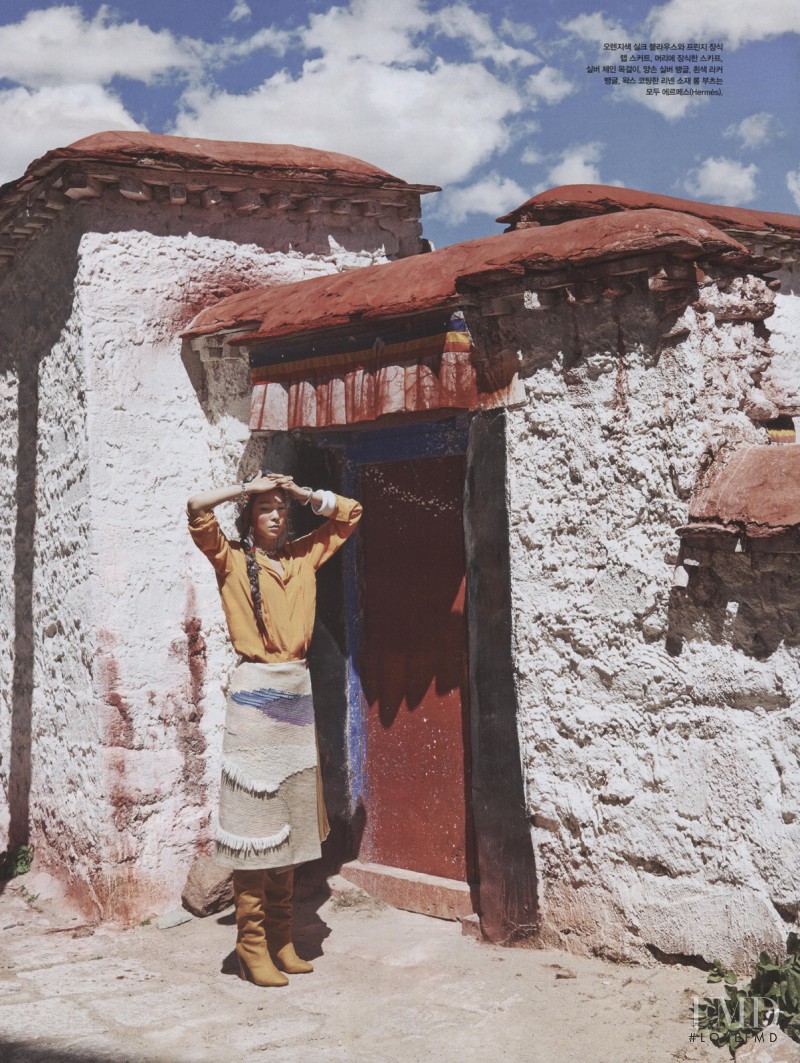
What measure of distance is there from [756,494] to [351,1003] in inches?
88.0

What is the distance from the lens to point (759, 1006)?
347cm

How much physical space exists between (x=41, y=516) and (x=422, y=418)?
7.46 feet

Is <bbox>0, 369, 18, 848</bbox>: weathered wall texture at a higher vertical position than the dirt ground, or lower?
higher

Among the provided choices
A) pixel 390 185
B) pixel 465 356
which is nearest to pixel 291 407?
pixel 465 356

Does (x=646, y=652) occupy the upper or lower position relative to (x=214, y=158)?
lower

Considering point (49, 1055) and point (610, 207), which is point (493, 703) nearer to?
point (49, 1055)

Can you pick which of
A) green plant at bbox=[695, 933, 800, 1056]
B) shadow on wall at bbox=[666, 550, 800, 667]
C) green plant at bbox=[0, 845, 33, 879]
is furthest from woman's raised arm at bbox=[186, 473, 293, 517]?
green plant at bbox=[0, 845, 33, 879]

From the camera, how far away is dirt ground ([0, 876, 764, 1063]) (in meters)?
3.68

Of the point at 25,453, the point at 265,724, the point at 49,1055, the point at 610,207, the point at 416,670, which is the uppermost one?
the point at 610,207

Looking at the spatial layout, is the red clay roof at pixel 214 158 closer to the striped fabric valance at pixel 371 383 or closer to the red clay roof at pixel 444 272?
the red clay roof at pixel 444 272

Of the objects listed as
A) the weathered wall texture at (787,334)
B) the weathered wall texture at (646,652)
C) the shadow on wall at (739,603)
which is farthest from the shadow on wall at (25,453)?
the weathered wall texture at (787,334)

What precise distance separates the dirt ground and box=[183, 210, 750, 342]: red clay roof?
95.8 inches

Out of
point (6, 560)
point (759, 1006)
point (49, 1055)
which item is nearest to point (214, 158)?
point (6, 560)

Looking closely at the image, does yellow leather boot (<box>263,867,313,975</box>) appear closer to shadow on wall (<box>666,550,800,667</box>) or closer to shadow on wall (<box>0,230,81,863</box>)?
shadow on wall (<box>666,550,800,667</box>)
